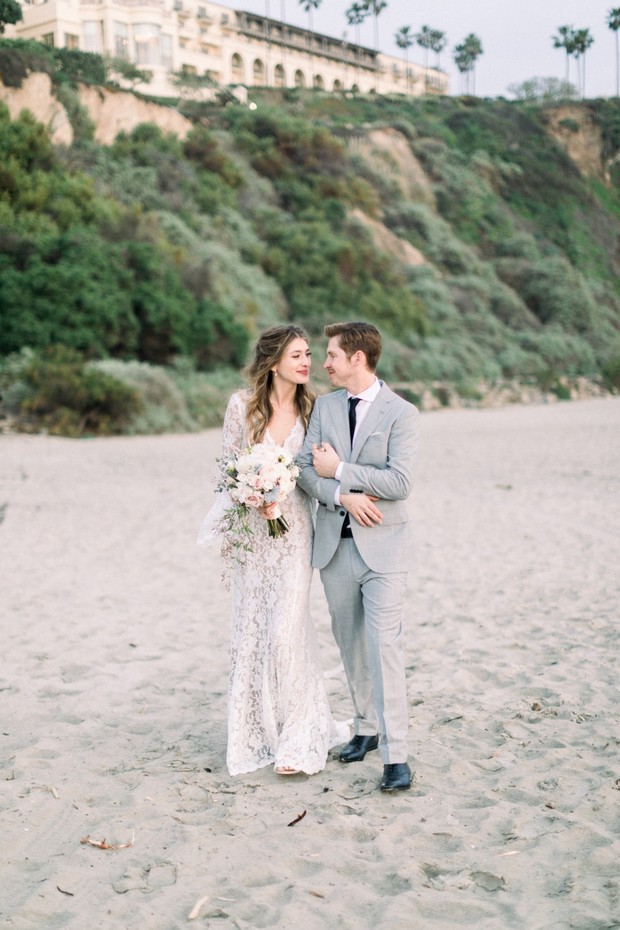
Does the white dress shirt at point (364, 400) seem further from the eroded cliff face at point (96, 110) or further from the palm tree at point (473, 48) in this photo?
the palm tree at point (473, 48)

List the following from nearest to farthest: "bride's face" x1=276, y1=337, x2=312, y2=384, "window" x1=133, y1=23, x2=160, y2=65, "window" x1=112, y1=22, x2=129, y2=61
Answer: "bride's face" x1=276, y1=337, x2=312, y2=384
"window" x1=112, y1=22, x2=129, y2=61
"window" x1=133, y1=23, x2=160, y2=65

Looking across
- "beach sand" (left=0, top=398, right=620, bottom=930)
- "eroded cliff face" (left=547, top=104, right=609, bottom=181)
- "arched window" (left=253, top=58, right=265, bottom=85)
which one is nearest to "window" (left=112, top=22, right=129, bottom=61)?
"arched window" (left=253, top=58, right=265, bottom=85)

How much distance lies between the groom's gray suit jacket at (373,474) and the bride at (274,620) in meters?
0.15

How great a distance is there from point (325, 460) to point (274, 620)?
2.63 ft

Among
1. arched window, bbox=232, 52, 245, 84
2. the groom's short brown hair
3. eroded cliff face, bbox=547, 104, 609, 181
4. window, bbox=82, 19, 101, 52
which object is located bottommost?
the groom's short brown hair

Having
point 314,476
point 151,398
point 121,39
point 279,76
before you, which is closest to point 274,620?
point 314,476

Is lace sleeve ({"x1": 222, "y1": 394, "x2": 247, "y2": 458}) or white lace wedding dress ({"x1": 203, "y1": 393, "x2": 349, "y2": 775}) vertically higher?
lace sleeve ({"x1": 222, "y1": 394, "x2": 247, "y2": 458})

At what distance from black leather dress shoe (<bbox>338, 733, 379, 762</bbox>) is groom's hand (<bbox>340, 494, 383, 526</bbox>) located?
3.81ft

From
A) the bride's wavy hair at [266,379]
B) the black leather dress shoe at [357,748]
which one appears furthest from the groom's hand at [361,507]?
the black leather dress shoe at [357,748]

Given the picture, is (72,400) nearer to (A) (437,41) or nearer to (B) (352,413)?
(B) (352,413)

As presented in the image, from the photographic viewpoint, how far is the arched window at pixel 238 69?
68.8m

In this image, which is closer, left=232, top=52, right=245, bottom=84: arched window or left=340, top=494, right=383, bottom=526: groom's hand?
left=340, top=494, right=383, bottom=526: groom's hand

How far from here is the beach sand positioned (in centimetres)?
329

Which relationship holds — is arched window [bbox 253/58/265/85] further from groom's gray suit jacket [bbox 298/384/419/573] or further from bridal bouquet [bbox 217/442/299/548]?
bridal bouquet [bbox 217/442/299/548]
